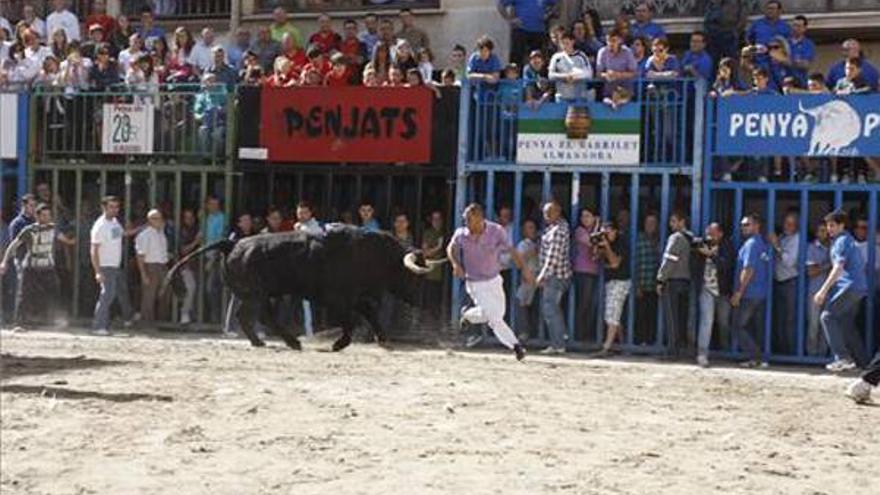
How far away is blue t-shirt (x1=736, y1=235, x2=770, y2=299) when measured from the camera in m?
16.4

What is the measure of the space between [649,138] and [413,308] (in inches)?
143

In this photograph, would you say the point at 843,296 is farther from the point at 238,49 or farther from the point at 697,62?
the point at 238,49

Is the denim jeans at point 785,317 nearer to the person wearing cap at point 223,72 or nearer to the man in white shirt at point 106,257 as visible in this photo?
the person wearing cap at point 223,72

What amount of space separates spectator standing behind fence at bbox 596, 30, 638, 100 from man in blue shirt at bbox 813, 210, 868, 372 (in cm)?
295

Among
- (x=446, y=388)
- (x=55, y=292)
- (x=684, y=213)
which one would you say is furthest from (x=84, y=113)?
(x=446, y=388)

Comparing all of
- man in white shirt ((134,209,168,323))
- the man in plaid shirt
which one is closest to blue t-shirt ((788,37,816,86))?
the man in plaid shirt

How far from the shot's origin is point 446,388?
41.0 feet

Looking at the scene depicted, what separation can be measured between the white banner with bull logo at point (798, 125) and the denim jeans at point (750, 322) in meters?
1.80

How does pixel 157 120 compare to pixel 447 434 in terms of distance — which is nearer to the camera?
pixel 447 434

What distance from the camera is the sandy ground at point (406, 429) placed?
850 centimetres

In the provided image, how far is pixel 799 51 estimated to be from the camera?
56.2 ft

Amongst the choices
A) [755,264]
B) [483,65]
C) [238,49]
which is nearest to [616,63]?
[483,65]

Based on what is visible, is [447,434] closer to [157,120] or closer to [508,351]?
[508,351]

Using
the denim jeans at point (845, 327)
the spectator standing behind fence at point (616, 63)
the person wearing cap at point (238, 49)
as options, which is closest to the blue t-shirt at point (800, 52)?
the spectator standing behind fence at point (616, 63)
